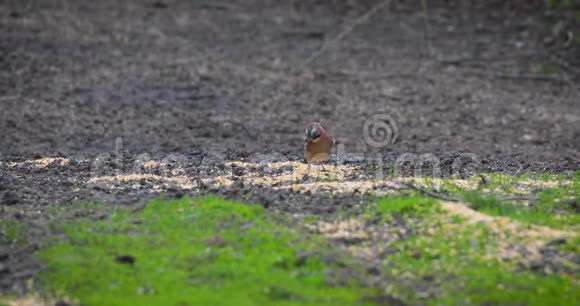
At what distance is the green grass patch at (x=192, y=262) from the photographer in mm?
5484

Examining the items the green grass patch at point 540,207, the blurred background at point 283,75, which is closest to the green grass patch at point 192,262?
the green grass patch at point 540,207

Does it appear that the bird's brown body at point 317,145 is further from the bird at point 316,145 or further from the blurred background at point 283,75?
the blurred background at point 283,75

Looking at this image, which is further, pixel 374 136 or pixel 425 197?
pixel 374 136

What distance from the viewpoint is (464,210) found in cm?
685

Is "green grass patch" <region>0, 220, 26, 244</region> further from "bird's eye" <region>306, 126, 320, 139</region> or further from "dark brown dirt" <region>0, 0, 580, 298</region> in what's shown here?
"bird's eye" <region>306, 126, 320, 139</region>

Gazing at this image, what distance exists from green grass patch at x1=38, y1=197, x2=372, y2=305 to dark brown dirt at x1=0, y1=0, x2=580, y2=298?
1.02m

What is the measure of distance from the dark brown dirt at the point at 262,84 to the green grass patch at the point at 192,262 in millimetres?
1023

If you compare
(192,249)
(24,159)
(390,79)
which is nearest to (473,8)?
(390,79)

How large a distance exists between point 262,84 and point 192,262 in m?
9.27

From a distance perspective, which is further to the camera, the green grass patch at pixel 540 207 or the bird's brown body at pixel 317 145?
the bird's brown body at pixel 317 145

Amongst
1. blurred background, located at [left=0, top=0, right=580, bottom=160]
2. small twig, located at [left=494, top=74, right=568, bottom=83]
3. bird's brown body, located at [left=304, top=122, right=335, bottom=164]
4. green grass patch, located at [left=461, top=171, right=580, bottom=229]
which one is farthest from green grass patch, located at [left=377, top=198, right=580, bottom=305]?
small twig, located at [left=494, top=74, right=568, bottom=83]

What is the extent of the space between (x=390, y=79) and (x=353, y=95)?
1169mm

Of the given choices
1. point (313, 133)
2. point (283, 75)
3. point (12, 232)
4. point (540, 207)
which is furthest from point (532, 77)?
point (12, 232)

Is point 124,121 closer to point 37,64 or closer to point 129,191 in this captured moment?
point 37,64
